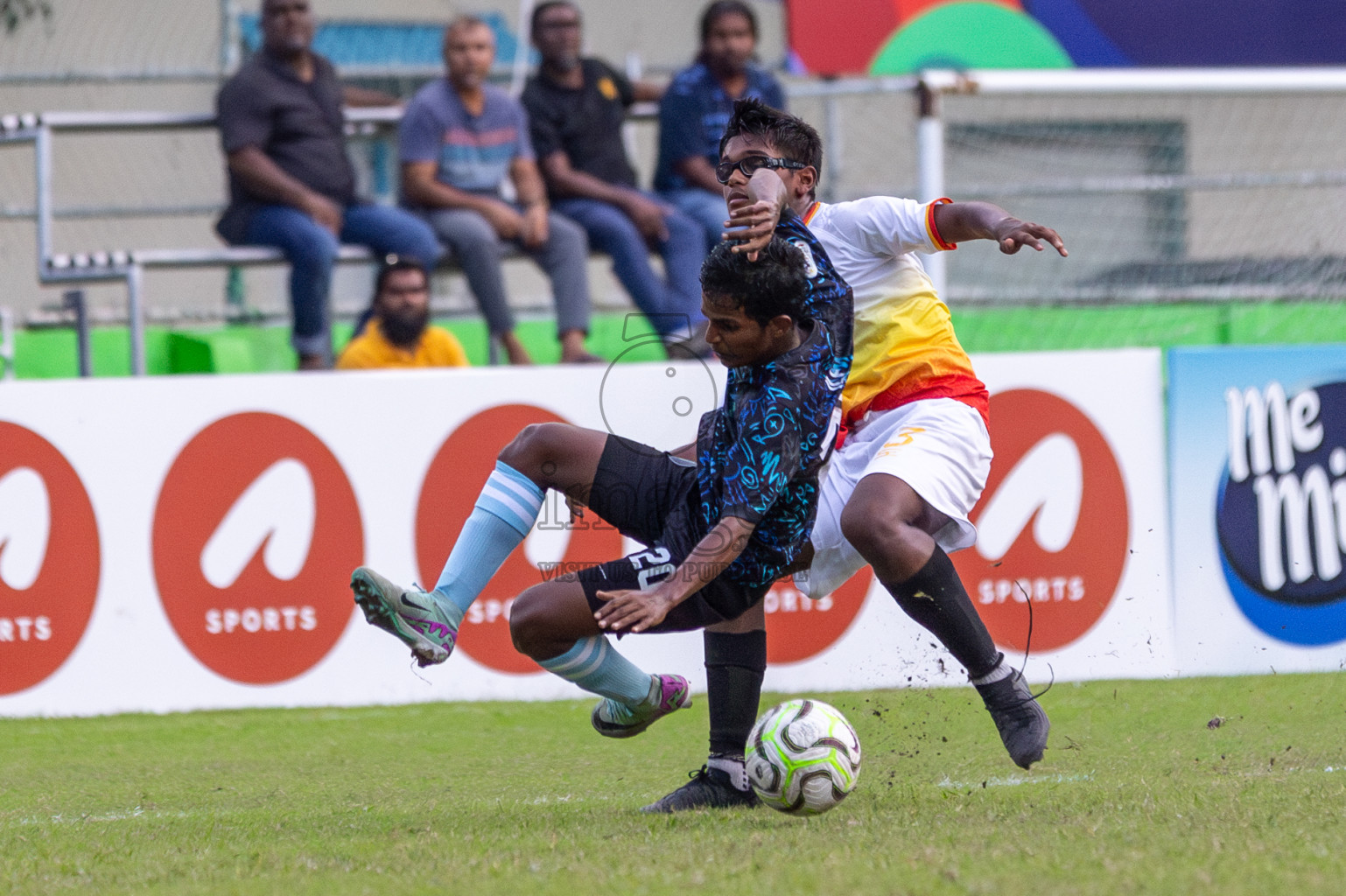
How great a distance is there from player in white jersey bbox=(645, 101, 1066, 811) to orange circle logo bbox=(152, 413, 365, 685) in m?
2.77

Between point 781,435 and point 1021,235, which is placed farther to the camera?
point 1021,235

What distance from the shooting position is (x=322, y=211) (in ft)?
27.6

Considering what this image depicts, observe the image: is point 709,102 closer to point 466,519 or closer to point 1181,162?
point 466,519

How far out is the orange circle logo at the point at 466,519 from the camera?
680 cm

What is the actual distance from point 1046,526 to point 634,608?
3.73 m

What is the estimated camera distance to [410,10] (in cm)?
1234

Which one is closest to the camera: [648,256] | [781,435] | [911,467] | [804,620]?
[781,435]

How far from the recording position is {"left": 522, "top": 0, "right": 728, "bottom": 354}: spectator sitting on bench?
28.7 ft

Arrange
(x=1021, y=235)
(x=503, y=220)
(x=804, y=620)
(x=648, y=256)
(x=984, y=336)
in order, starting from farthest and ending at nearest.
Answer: (x=984, y=336) < (x=648, y=256) < (x=503, y=220) < (x=804, y=620) < (x=1021, y=235)

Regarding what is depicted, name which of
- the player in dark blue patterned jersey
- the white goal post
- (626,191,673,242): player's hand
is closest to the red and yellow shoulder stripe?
the player in dark blue patterned jersey

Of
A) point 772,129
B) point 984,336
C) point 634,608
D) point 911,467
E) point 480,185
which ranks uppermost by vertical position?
point 480,185

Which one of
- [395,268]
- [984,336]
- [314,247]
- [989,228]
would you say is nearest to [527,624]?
[989,228]

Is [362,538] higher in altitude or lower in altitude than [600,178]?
lower

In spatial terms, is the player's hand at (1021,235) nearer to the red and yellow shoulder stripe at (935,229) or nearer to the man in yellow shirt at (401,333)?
the red and yellow shoulder stripe at (935,229)
